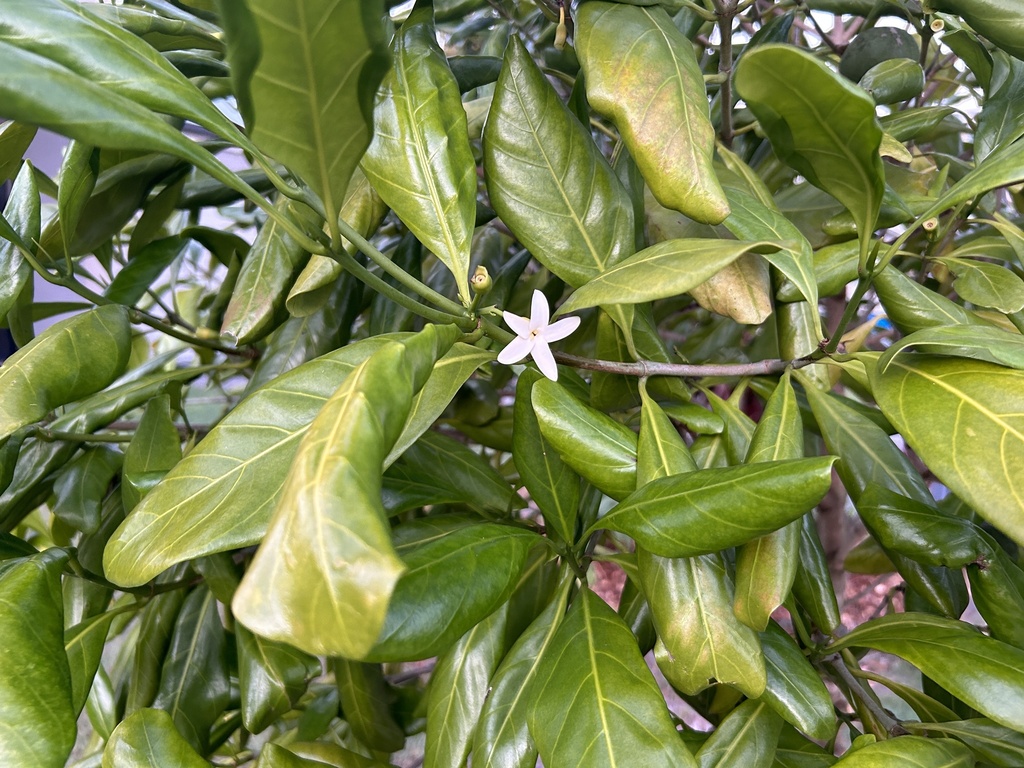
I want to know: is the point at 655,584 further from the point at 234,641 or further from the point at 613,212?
the point at 234,641

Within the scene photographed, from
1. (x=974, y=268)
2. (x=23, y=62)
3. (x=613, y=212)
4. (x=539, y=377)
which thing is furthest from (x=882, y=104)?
(x=23, y=62)

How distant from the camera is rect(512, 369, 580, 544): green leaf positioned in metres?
0.48

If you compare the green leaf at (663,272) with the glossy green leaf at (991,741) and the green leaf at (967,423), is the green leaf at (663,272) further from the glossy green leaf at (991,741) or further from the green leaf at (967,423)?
the glossy green leaf at (991,741)

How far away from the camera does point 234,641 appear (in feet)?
2.42

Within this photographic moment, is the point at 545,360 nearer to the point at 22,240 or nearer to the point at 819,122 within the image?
the point at 819,122

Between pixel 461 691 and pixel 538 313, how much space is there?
30 cm

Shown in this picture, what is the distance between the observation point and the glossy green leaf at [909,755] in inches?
16.0

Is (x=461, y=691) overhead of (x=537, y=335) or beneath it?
beneath

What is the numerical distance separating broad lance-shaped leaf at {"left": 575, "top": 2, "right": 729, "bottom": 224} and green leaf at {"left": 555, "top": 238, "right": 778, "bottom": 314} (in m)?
0.03

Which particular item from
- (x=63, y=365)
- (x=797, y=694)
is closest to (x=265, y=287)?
(x=63, y=365)

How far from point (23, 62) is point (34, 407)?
0.93 feet

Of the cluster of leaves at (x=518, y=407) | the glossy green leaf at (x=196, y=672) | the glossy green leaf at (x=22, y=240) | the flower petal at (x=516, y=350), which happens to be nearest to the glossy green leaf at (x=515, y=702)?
the cluster of leaves at (x=518, y=407)

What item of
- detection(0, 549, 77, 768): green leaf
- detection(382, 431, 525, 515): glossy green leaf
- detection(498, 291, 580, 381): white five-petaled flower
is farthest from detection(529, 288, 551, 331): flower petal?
detection(0, 549, 77, 768): green leaf

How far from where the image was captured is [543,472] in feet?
1.61
